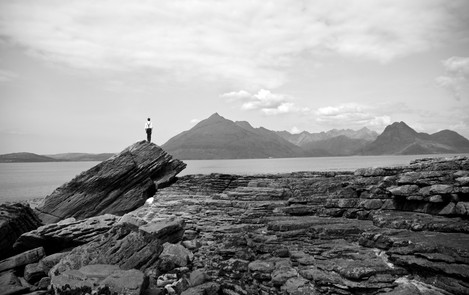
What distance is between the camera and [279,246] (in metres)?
17.8

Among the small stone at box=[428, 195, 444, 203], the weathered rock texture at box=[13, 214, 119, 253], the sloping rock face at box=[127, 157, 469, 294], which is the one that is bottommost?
the weathered rock texture at box=[13, 214, 119, 253]

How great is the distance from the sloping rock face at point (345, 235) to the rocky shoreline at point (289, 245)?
0.20ft

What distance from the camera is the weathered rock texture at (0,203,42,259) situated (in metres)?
21.9

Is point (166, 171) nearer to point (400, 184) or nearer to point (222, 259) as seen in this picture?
point (222, 259)

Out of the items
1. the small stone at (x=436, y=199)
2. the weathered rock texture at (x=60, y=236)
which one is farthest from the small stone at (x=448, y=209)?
the weathered rock texture at (x=60, y=236)

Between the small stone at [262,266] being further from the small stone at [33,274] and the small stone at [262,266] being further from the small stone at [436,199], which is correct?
the small stone at [33,274]

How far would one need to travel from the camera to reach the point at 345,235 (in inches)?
694

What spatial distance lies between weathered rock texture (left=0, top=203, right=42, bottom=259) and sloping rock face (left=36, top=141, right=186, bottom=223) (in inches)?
208

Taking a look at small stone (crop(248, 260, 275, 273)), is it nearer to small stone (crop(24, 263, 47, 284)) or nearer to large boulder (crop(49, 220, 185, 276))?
large boulder (crop(49, 220, 185, 276))

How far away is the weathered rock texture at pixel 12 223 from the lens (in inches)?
862

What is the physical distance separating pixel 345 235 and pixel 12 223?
25.1 meters

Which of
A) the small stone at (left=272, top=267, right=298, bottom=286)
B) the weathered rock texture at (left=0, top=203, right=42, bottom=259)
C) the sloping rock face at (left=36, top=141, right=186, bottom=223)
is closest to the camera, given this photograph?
the small stone at (left=272, top=267, right=298, bottom=286)

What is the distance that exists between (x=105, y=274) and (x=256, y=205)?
13.9 meters

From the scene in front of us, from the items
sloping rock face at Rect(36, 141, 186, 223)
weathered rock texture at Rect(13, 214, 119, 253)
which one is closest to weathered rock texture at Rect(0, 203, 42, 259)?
weathered rock texture at Rect(13, 214, 119, 253)
